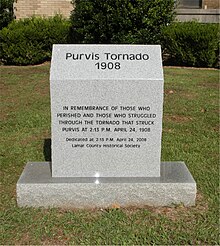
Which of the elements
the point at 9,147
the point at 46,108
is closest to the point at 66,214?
the point at 9,147

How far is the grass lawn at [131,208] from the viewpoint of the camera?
11.0 ft

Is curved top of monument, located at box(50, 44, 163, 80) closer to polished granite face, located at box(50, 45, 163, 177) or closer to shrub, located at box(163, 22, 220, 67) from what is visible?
polished granite face, located at box(50, 45, 163, 177)

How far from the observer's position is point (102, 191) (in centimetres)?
371

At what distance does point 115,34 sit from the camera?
11.3 meters

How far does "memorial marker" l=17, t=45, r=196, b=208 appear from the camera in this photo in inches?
143

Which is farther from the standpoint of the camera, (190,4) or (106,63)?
(190,4)

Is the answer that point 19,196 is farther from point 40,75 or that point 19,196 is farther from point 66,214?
point 40,75

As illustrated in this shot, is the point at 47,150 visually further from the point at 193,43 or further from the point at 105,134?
the point at 193,43

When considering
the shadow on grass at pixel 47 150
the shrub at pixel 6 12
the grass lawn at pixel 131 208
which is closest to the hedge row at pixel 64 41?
the shrub at pixel 6 12

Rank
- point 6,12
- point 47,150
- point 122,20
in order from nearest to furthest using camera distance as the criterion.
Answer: point 47,150 → point 122,20 → point 6,12

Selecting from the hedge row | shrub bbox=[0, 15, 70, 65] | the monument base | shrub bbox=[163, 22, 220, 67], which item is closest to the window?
the hedge row

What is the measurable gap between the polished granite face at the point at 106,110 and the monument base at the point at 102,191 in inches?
5.3

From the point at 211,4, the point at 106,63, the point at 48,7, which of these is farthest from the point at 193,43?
the point at 106,63

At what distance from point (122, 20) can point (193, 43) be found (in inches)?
80.0
